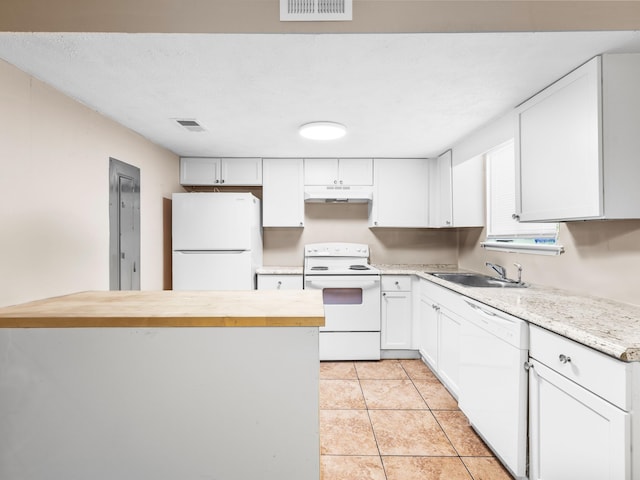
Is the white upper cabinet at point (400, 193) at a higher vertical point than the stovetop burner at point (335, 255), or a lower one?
higher

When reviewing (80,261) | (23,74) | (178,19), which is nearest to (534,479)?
(178,19)

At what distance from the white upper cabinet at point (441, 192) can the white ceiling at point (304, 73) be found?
30.9 inches

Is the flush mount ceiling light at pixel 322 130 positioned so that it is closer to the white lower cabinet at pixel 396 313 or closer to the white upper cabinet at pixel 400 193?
the white upper cabinet at pixel 400 193

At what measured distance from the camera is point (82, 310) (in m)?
1.37

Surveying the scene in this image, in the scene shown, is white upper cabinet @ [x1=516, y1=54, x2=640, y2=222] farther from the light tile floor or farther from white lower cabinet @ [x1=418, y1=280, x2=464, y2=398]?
the light tile floor

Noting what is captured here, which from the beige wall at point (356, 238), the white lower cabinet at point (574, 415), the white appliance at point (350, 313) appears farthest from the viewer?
the beige wall at point (356, 238)

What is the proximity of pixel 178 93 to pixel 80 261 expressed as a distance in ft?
4.01

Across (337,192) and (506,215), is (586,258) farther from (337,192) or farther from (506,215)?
(337,192)

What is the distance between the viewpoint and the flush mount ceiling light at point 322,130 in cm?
246

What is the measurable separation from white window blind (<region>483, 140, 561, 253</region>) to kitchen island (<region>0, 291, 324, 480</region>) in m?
2.06

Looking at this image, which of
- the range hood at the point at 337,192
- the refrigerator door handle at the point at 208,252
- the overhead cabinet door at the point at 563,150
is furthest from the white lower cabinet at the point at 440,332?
the refrigerator door handle at the point at 208,252

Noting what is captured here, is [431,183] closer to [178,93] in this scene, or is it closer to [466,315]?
[466,315]

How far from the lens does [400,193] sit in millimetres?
3678

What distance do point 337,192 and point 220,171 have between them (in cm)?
132
